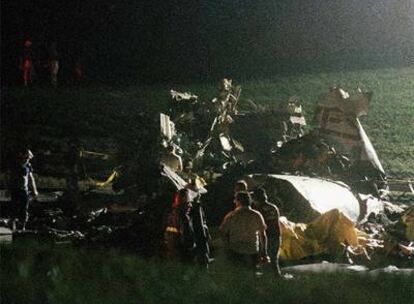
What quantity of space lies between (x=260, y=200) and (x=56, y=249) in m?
4.36

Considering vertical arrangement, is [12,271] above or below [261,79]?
below

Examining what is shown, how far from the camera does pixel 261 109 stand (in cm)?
2014

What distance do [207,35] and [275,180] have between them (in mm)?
18409

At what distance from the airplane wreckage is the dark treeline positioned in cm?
1021

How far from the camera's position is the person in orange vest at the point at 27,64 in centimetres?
2622

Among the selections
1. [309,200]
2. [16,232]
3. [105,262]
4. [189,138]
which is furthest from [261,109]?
[105,262]

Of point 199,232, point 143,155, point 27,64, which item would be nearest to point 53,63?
point 27,64

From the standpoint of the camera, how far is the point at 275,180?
14.4m

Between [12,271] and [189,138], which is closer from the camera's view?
[12,271]

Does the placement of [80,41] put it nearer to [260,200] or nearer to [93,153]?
[93,153]

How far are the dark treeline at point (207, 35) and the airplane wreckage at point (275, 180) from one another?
402 inches

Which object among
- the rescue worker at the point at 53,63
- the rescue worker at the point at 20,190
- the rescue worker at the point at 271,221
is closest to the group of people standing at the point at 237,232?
the rescue worker at the point at 271,221

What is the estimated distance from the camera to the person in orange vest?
26.2 m

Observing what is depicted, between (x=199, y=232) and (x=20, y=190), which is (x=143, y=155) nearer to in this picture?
(x=20, y=190)
